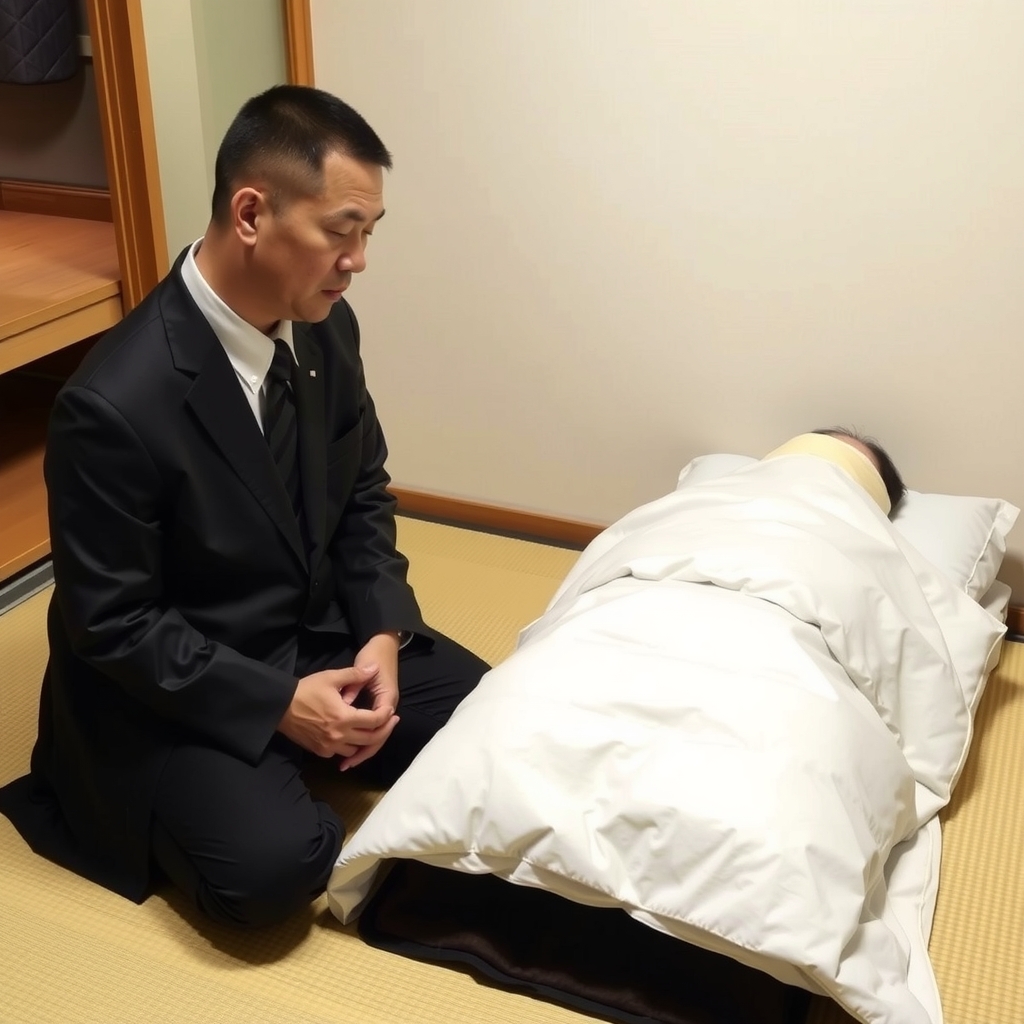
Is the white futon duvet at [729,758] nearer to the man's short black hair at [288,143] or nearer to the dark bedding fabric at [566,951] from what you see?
the dark bedding fabric at [566,951]

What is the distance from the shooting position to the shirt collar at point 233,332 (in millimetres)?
1448

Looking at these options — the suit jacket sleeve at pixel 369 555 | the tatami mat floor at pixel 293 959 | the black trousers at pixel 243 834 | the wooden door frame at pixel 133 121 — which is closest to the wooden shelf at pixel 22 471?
the wooden door frame at pixel 133 121

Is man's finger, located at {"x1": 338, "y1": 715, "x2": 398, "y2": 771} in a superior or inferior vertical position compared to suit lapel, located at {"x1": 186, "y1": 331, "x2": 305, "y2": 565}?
inferior

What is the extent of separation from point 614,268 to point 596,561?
72cm

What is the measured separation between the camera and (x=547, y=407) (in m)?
2.47

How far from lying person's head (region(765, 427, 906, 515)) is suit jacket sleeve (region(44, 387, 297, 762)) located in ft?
3.36

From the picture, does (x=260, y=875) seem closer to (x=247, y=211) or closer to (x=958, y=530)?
(x=247, y=211)

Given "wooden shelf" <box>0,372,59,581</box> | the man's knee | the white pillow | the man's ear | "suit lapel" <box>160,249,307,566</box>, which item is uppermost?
the man's ear

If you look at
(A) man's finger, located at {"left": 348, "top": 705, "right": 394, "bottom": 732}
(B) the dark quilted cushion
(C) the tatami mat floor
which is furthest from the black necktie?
(B) the dark quilted cushion

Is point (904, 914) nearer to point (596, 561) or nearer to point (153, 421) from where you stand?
point (596, 561)

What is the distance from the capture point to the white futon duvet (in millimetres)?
1268

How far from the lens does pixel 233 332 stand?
1466mm

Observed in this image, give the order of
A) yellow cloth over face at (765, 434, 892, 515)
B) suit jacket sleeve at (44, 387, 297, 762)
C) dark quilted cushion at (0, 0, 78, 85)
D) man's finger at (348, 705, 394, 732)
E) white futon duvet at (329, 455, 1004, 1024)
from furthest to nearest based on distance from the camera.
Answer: dark quilted cushion at (0, 0, 78, 85) → yellow cloth over face at (765, 434, 892, 515) → man's finger at (348, 705, 394, 732) → suit jacket sleeve at (44, 387, 297, 762) → white futon duvet at (329, 455, 1004, 1024)

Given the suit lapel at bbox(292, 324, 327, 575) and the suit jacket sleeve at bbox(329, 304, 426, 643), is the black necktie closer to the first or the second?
the suit lapel at bbox(292, 324, 327, 575)
